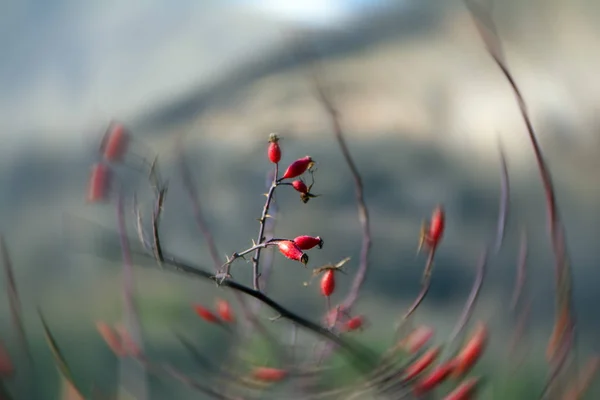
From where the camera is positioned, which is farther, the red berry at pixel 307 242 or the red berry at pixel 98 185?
the red berry at pixel 98 185

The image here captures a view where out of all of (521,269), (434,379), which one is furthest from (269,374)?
(521,269)

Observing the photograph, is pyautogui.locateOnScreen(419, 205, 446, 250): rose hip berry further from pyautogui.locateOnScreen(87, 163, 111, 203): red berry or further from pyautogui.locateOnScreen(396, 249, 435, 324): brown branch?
pyautogui.locateOnScreen(87, 163, 111, 203): red berry

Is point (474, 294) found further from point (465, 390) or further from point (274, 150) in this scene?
point (274, 150)

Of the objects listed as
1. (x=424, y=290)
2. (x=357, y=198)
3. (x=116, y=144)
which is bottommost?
(x=424, y=290)

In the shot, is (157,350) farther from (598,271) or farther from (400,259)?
(598,271)

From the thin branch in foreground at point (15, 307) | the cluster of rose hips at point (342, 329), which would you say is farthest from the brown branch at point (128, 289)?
the thin branch in foreground at point (15, 307)

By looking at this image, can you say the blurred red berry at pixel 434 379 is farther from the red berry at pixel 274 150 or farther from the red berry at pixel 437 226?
the red berry at pixel 274 150

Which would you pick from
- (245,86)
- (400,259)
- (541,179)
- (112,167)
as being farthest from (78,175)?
(541,179)
